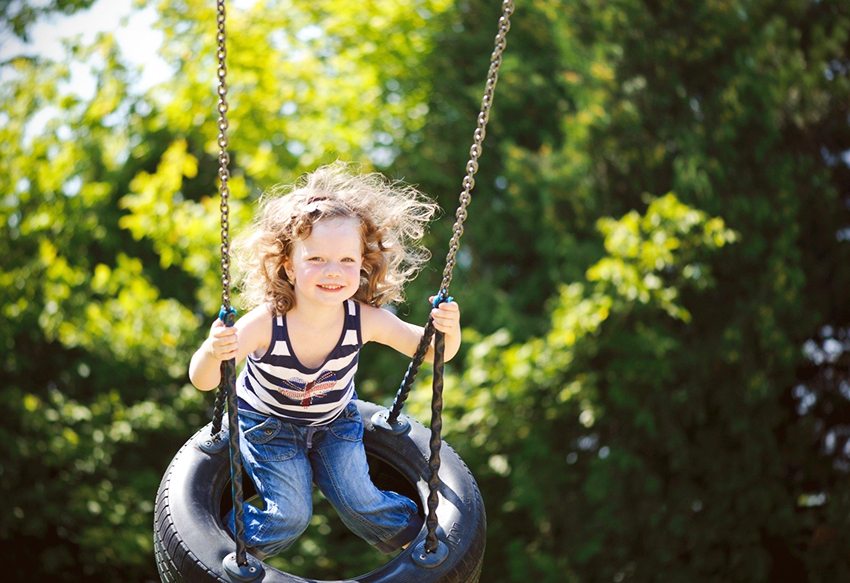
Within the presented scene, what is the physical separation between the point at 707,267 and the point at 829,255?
0.91m

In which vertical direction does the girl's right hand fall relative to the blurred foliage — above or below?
above

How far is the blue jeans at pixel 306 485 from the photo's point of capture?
2602 millimetres

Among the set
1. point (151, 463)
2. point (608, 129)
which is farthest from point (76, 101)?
point (608, 129)

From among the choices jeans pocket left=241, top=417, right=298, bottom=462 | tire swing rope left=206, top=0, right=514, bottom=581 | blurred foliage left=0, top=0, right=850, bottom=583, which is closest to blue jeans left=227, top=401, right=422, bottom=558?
jeans pocket left=241, top=417, right=298, bottom=462

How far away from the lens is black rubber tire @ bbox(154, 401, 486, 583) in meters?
2.47

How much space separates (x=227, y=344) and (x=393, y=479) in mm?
667

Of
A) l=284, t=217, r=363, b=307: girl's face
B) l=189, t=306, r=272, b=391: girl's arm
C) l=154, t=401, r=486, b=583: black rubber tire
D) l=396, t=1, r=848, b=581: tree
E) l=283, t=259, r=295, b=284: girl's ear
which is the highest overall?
l=284, t=217, r=363, b=307: girl's face

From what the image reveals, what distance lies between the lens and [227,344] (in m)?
2.47

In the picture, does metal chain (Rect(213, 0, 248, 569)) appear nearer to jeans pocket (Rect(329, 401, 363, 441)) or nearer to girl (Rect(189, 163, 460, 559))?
girl (Rect(189, 163, 460, 559))

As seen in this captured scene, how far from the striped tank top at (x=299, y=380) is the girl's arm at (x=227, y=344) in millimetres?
26

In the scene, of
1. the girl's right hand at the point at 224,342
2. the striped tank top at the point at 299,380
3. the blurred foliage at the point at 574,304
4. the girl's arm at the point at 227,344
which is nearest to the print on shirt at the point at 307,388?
the striped tank top at the point at 299,380

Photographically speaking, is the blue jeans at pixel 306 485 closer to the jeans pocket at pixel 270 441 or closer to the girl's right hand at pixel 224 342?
the jeans pocket at pixel 270 441

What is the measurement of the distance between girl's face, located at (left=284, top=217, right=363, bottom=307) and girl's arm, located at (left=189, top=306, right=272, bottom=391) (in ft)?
0.40

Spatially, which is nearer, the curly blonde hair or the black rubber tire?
the black rubber tire
